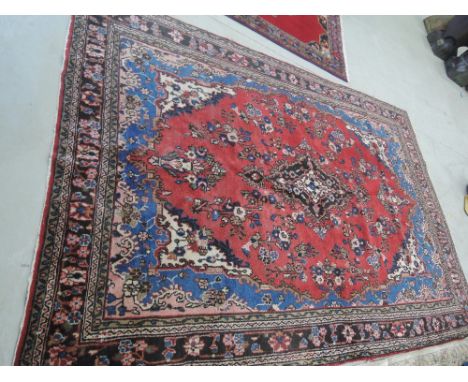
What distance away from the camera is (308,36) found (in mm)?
2986

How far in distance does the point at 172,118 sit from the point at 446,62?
12.8 ft

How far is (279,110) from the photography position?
2.37 m

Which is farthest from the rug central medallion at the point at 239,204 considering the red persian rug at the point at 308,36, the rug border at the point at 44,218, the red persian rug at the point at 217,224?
the red persian rug at the point at 308,36

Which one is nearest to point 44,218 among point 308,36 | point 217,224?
point 217,224

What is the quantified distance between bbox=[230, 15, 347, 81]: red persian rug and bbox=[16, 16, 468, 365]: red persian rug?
0.97 ft

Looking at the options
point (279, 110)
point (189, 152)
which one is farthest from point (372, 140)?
point (189, 152)

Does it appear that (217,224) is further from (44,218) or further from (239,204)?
(44,218)

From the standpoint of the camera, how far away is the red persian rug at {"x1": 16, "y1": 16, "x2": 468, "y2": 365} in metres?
1.38

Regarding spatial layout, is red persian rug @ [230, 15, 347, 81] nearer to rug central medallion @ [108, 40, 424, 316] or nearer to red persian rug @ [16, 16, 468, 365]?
A: red persian rug @ [16, 16, 468, 365]

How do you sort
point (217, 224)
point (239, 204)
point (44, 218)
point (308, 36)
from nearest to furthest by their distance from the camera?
point (44, 218) → point (217, 224) → point (239, 204) → point (308, 36)

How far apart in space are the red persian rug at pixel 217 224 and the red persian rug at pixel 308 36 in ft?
0.97

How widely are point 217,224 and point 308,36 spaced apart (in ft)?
6.98

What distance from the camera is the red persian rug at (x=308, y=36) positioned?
2.71 meters
